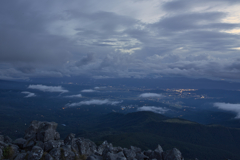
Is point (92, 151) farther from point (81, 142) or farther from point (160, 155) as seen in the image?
point (160, 155)

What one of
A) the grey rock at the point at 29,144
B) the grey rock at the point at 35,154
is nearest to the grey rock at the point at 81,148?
the grey rock at the point at 35,154

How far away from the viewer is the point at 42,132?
54875mm

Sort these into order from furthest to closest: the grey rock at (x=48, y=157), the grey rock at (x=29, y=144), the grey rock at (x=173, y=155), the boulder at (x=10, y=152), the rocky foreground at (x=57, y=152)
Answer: the grey rock at (x=29, y=144)
the grey rock at (x=173, y=155)
the boulder at (x=10, y=152)
the rocky foreground at (x=57, y=152)
the grey rock at (x=48, y=157)

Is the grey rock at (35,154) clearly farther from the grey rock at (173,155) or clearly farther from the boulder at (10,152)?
the grey rock at (173,155)

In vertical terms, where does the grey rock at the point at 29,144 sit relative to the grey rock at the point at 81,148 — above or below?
above

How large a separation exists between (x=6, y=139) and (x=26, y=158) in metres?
26.0

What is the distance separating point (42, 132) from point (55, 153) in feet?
55.3

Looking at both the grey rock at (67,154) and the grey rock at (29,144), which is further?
the grey rock at (29,144)

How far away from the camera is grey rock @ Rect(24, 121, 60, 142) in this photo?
2123 inches

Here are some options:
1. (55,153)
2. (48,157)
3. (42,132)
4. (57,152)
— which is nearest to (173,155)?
(57,152)

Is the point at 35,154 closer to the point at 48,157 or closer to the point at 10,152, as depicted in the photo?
the point at 48,157

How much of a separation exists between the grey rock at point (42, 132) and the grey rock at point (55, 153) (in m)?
13.2


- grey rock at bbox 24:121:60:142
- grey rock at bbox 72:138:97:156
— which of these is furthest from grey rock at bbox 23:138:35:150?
grey rock at bbox 72:138:97:156

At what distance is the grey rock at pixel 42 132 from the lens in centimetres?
5392
